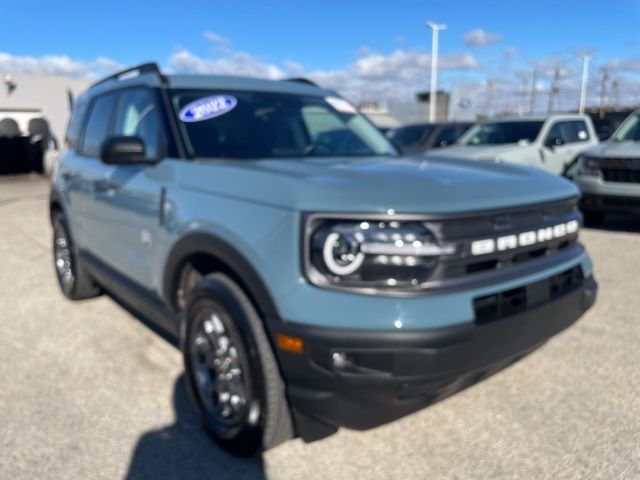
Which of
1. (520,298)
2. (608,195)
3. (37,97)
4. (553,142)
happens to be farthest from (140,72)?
(37,97)

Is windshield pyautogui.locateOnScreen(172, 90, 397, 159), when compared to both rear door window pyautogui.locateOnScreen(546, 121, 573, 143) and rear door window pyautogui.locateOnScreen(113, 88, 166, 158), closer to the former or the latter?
rear door window pyautogui.locateOnScreen(113, 88, 166, 158)

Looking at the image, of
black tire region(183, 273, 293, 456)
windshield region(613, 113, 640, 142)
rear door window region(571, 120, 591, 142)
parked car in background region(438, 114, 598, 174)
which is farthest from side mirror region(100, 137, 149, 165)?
rear door window region(571, 120, 591, 142)

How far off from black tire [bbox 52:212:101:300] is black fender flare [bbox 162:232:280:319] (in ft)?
6.42

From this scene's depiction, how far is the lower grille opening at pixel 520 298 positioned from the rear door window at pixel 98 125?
2.98 meters

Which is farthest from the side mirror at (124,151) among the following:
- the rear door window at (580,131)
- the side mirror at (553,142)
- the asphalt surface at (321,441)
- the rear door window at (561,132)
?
the rear door window at (580,131)

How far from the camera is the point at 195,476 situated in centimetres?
242

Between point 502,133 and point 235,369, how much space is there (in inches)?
344

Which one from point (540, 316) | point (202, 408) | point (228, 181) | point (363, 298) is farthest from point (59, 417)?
point (540, 316)

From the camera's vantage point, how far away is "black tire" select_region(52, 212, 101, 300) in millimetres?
4648

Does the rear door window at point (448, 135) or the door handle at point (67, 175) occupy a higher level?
the rear door window at point (448, 135)

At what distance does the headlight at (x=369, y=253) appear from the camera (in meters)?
2.04

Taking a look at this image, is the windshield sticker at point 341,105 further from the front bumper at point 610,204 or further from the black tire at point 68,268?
the front bumper at point 610,204

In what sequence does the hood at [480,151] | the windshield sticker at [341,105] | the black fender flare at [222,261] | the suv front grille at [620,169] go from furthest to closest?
1. the hood at [480,151]
2. the suv front grille at [620,169]
3. the windshield sticker at [341,105]
4. the black fender flare at [222,261]

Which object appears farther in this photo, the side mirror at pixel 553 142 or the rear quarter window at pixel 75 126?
the side mirror at pixel 553 142
